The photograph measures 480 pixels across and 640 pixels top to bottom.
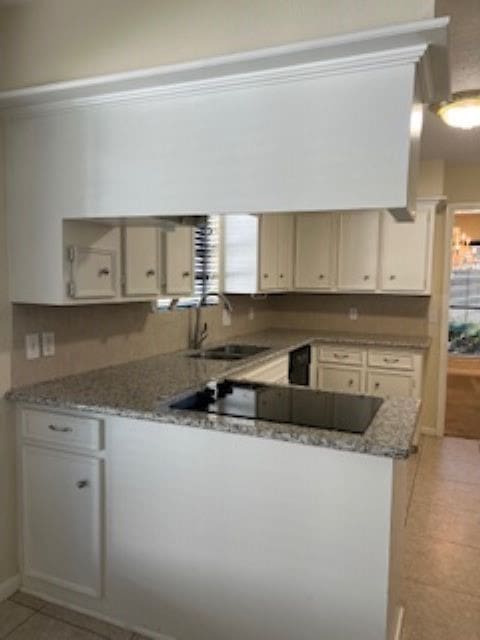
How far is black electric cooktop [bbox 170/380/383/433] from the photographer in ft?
6.52

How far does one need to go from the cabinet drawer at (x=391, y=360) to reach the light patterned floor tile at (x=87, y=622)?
3115 mm

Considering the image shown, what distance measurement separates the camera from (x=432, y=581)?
2574 mm

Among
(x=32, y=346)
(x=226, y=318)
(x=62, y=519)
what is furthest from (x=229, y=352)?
(x=62, y=519)

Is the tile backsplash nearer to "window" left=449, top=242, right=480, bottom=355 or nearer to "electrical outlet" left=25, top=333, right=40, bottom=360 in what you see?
"electrical outlet" left=25, top=333, right=40, bottom=360

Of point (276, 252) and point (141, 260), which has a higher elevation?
point (276, 252)

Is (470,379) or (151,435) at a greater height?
(151,435)

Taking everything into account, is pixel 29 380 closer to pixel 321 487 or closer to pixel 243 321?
pixel 321 487

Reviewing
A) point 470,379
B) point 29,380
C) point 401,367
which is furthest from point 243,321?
point 470,379

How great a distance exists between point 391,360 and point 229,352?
1540 mm

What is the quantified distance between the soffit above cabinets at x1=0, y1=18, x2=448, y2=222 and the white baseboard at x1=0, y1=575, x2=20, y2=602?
5.78 feet

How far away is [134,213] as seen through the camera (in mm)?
2064

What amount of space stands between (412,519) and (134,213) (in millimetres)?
2610

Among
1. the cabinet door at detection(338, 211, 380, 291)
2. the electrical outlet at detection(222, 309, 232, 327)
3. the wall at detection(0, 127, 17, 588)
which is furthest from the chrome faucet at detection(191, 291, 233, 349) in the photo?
the wall at detection(0, 127, 17, 588)

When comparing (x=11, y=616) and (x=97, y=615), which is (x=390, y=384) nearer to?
(x=97, y=615)
